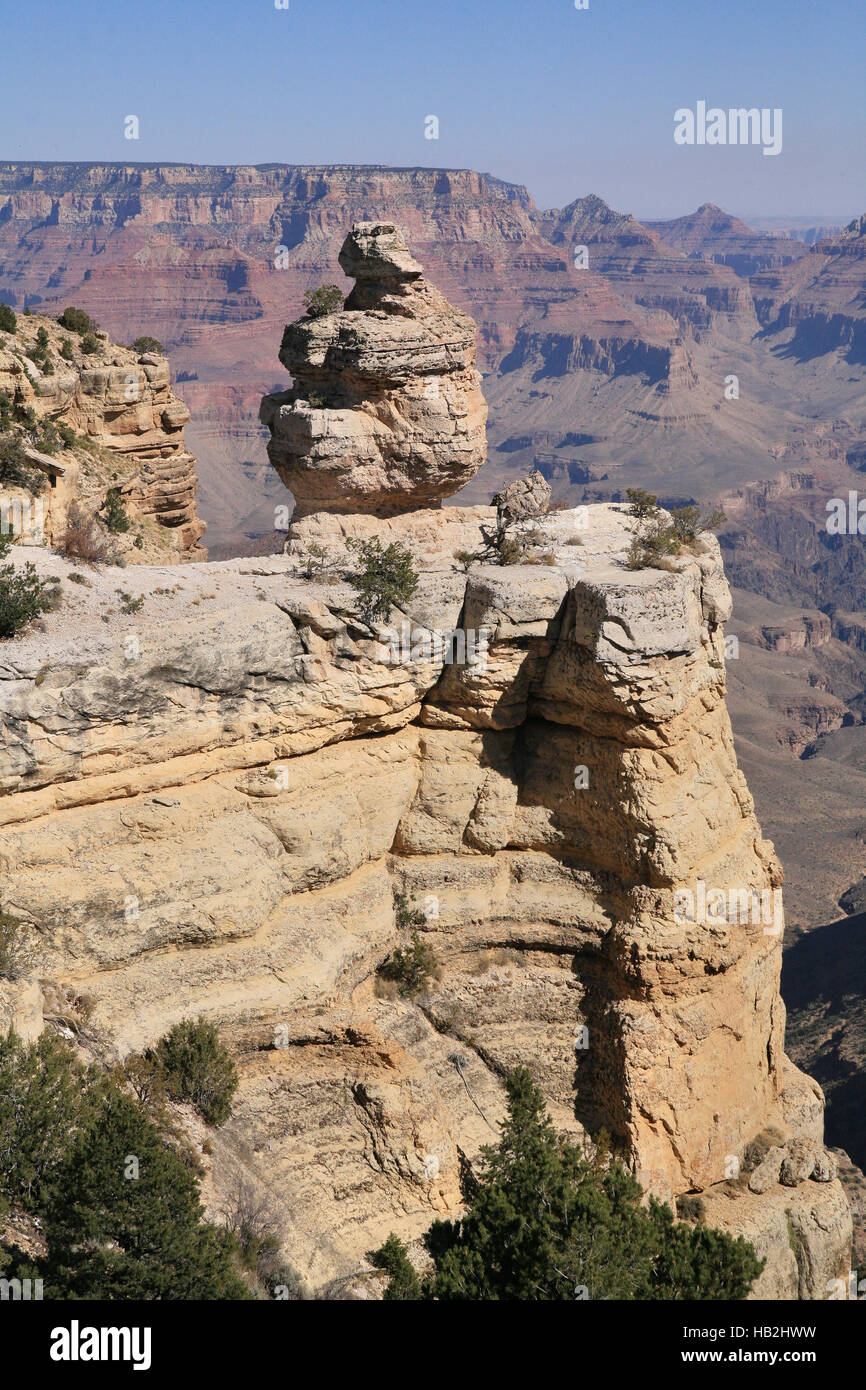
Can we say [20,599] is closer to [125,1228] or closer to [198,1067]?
[198,1067]

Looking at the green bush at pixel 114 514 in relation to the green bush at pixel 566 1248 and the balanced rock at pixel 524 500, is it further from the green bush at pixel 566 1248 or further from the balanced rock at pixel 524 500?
the green bush at pixel 566 1248

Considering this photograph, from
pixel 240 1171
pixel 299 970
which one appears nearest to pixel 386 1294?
pixel 240 1171

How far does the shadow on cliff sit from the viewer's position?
5878 cm

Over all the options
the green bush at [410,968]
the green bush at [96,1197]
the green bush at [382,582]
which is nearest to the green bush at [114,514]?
the green bush at [382,582]

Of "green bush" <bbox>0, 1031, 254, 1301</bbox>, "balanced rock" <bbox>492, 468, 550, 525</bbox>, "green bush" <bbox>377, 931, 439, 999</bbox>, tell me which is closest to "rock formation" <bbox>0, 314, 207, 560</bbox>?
"balanced rock" <bbox>492, 468, 550, 525</bbox>

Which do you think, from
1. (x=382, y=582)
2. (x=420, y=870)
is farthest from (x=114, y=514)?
(x=420, y=870)

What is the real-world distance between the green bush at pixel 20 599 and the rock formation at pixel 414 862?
51cm

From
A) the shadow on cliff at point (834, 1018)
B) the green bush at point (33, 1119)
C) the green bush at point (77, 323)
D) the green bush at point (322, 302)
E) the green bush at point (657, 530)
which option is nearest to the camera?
the green bush at point (33, 1119)

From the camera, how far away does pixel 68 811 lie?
20844mm

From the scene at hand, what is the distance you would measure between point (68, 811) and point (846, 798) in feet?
391

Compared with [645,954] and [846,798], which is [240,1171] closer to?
[645,954]

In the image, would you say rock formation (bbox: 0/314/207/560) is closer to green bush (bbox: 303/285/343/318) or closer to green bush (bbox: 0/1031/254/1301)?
green bush (bbox: 303/285/343/318)

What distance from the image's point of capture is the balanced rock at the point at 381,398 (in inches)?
1096

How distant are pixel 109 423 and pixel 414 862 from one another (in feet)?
77.0
